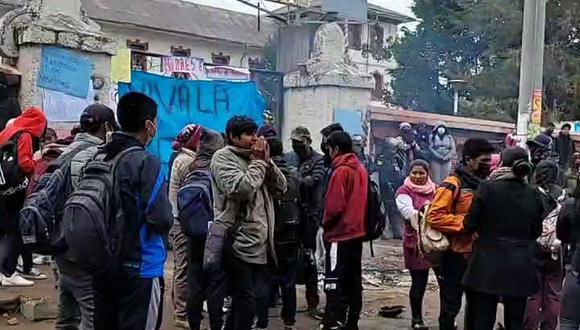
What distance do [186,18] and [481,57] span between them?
17.7 metres

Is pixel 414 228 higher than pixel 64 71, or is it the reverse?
pixel 64 71

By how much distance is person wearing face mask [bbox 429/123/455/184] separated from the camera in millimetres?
13367

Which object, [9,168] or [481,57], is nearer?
[9,168]

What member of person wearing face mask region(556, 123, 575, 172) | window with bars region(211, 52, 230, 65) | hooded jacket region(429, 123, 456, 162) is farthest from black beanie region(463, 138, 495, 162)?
window with bars region(211, 52, 230, 65)

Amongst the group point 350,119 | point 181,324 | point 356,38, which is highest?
point 356,38

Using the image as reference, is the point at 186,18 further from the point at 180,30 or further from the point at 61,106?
the point at 61,106

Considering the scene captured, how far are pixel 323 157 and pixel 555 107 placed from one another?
1785 cm

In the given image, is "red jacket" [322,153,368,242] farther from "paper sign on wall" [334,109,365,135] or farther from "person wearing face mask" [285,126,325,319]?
"paper sign on wall" [334,109,365,135]

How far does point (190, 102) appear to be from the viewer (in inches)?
432

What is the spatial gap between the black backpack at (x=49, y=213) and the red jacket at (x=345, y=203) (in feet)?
8.44

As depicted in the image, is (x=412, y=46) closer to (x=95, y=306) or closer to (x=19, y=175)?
(x=19, y=175)

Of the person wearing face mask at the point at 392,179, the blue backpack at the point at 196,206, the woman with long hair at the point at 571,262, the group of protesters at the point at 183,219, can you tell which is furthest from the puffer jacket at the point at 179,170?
the person wearing face mask at the point at 392,179

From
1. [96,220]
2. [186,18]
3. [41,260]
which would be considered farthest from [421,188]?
[186,18]

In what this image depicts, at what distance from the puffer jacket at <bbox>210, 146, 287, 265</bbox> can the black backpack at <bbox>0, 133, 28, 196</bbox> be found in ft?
8.10
